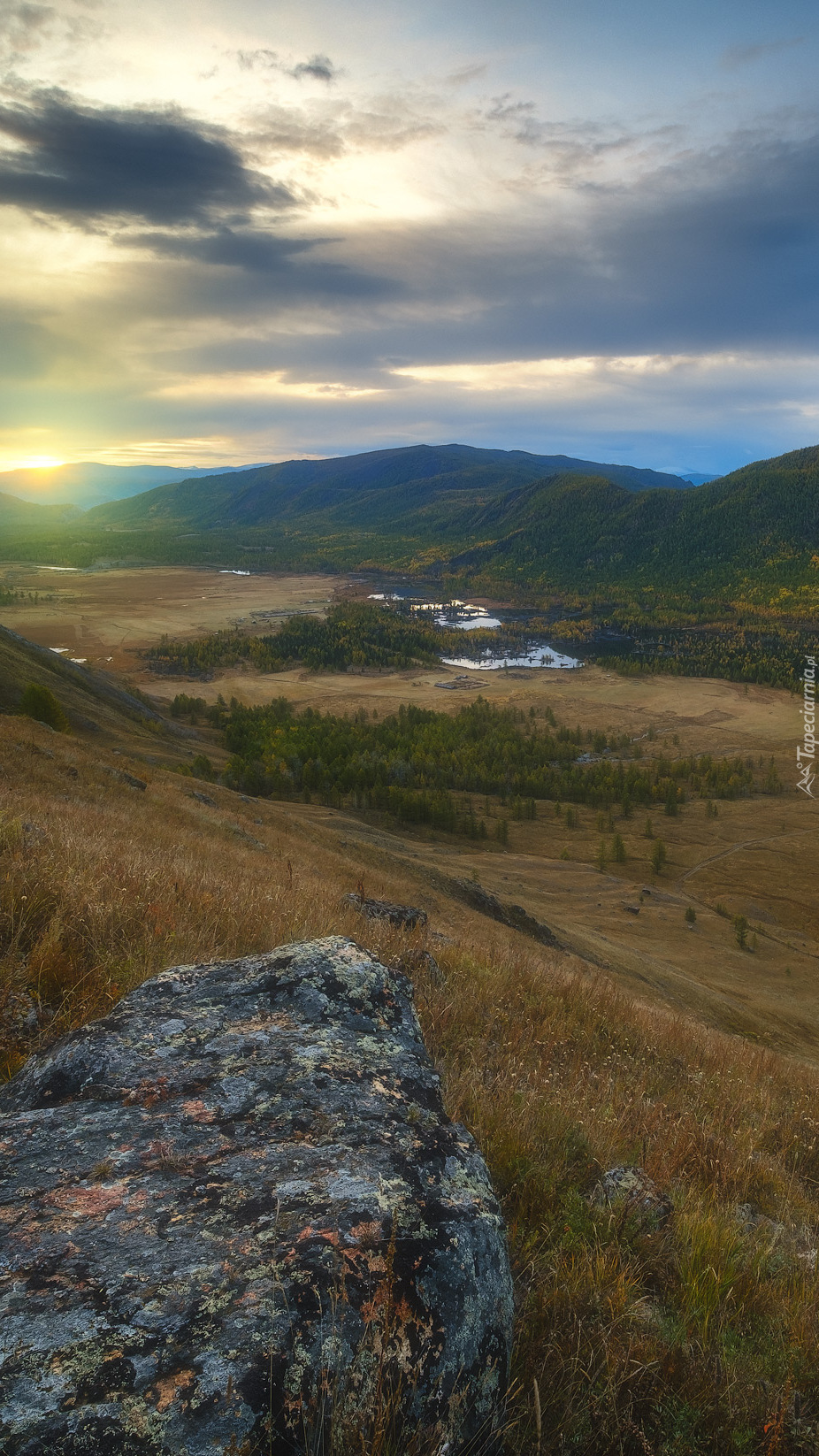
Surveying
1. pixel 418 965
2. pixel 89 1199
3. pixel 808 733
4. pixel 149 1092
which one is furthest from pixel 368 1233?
pixel 808 733

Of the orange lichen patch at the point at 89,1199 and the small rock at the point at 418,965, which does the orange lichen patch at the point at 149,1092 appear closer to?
the orange lichen patch at the point at 89,1199

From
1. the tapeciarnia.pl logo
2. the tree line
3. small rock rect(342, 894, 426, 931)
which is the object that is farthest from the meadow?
the tapeciarnia.pl logo

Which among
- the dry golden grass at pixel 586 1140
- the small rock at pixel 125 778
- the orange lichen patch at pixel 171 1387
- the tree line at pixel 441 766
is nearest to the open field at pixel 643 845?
the tree line at pixel 441 766

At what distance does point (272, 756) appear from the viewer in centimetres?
7750

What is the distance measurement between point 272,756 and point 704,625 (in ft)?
524

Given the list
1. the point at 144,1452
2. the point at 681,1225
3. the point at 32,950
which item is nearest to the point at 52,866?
the point at 32,950

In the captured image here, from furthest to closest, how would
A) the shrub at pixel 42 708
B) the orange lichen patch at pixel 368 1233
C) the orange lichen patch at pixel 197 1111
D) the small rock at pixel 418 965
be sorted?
the shrub at pixel 42 708
the small rock at pixel 418 965
the orange lichen patch at pixel 197 1111
the orange lichen patch at pixel 368 1233

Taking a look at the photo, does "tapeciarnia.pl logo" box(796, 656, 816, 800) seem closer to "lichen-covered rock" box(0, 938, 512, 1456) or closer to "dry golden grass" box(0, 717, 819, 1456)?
"dry golden grass" box(0, 717, 819, 1456)

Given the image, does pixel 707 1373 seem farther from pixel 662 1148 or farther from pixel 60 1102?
pixel 60 1102

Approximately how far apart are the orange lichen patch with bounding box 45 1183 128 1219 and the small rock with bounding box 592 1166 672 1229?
2747 millimetres

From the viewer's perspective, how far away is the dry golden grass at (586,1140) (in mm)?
2547

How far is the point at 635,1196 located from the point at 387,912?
310 inches

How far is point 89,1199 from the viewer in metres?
2.40

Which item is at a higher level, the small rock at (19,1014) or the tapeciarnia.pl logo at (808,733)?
the small rock at (19,1014)
